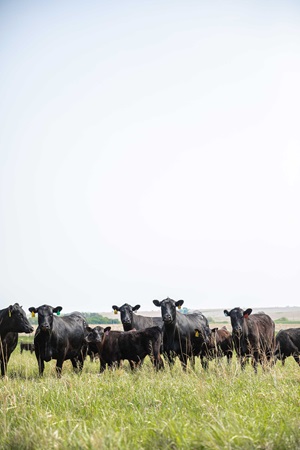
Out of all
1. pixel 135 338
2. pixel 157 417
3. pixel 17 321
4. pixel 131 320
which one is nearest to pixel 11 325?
pixel 17 321

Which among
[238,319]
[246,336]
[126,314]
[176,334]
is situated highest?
[126,314]

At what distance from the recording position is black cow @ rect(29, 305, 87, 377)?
42.9ft

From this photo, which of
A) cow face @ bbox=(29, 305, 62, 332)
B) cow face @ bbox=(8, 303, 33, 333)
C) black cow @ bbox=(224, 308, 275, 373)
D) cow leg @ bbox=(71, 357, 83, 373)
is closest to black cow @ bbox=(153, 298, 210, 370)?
black cow @ bbox=(224, 308, 275, 373)

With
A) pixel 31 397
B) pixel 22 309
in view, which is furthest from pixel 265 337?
pixel 31 397

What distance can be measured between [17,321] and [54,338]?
1.11m

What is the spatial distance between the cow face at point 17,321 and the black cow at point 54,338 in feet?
1.05

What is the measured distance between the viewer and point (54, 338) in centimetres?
1340

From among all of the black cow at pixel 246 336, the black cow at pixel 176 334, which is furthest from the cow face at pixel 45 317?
the black cow at pixel 246 336

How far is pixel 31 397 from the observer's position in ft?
23.9

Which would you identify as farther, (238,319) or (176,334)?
(176,334)

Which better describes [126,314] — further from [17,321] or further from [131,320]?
[17,321]

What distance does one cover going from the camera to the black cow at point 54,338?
1306 centimetres

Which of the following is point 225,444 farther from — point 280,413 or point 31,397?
point 31,397

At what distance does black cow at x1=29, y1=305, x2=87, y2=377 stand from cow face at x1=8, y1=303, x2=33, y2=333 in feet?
1.05
